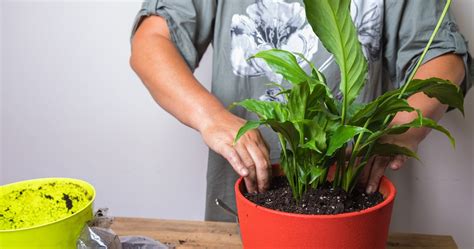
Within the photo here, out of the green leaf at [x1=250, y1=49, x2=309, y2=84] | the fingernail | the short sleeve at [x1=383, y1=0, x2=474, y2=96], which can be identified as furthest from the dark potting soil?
the short sleeve at [x1=383, y1=0, x2=474, y2=96]

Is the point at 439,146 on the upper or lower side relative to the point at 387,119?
lower

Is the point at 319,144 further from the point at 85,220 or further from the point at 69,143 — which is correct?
the point at 69,143

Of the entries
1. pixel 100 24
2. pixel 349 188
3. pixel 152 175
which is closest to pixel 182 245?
pixel 349 188

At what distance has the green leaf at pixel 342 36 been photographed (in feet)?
1.59

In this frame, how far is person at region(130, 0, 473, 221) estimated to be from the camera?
0.78 meters

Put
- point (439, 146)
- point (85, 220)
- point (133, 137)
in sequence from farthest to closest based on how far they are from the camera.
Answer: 1. point (133, 137)
2. point (439, 146)
3. point (85, 220)

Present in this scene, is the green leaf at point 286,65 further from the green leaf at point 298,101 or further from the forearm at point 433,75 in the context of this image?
the forearm at point 433,75

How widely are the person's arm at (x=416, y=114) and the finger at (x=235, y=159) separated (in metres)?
0.15

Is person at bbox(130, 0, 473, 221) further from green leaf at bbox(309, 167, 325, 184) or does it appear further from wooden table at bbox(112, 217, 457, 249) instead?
green leaf at bbox(309, 167, 325, 184)

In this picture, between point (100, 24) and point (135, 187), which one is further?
point (135, 187)

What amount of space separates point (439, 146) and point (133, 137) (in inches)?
30.1

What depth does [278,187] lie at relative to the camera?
0.60 metres

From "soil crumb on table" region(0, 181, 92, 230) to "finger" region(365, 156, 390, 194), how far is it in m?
0.36

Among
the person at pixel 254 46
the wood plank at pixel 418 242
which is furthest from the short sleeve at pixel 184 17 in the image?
the wood plank at pixel 418 242
